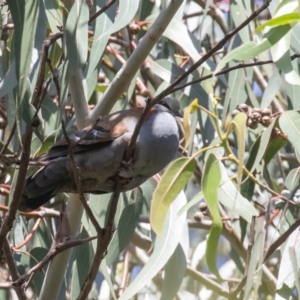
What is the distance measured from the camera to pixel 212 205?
2031 millimetres

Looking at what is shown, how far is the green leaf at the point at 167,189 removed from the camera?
198cm

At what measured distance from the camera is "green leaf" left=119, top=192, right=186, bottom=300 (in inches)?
81.6

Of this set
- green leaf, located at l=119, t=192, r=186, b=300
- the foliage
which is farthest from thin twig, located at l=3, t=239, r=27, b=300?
green leaf, located at l=119, t=192, r=186, b=300

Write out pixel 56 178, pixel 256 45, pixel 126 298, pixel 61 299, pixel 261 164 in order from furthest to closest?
pixel 261 164, pixel 61 299, pixel 56 178, pixel 126 298, pixel 256 45

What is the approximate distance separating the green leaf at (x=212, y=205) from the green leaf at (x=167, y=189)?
60mm

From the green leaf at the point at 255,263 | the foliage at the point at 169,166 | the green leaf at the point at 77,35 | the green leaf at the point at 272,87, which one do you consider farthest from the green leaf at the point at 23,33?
the green leaf at the point at 272,87

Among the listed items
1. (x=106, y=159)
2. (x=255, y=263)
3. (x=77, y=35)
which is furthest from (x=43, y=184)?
(x=255, y=263)

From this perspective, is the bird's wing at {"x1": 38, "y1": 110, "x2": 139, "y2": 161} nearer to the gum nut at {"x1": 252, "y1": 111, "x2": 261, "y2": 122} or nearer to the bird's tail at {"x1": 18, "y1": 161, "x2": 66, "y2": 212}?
the bird's tail at {"x1": 18, "y1": 161, "x2": 66, "y2": 212}

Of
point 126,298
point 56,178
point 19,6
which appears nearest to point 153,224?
point 126,298

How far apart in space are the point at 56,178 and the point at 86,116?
229 millimetres

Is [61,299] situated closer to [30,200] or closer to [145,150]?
[30,200]

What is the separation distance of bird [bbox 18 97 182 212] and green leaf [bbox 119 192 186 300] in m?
0.20

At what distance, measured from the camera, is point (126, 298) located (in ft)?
6.62

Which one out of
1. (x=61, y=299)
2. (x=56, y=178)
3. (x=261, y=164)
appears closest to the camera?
(x=56, y=178)
